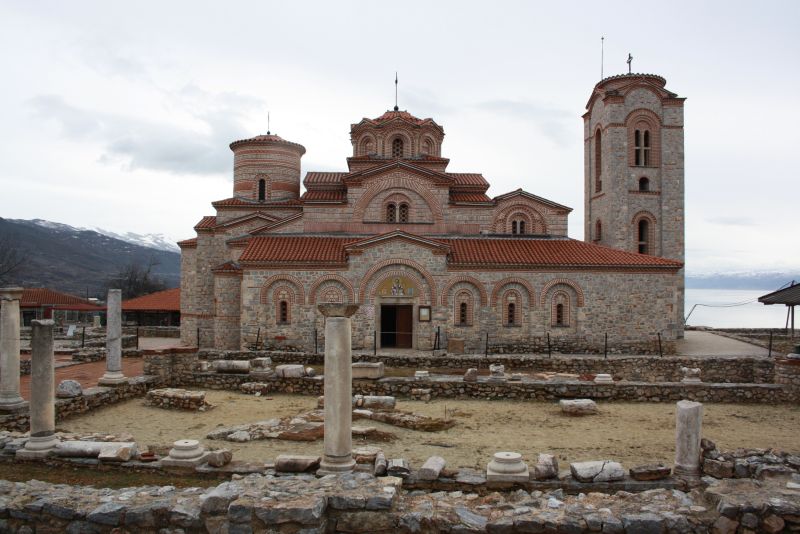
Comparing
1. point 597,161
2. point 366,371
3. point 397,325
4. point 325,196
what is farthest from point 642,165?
point 366,371

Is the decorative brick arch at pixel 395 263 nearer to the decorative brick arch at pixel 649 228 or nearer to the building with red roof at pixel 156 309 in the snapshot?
the decorative brick arch at pixel 649 228

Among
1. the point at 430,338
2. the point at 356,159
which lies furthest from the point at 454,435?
the point at 356,159

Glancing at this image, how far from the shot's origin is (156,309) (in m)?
35.7

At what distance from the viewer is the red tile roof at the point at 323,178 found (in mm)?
25875

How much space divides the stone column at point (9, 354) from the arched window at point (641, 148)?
937 inches

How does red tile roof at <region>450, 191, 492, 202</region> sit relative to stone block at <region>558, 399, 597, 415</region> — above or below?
above

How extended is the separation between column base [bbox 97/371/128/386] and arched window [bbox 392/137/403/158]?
16.1 m

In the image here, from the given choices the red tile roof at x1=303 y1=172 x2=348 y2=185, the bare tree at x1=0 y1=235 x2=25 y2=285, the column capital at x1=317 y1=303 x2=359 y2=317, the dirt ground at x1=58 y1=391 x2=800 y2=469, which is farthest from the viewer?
the bare tree at x1=0 y1=235 x2=25 y2=285

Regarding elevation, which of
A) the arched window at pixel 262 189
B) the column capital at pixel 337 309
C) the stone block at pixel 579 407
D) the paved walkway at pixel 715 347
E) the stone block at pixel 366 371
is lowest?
the stone block at pixel 579 407

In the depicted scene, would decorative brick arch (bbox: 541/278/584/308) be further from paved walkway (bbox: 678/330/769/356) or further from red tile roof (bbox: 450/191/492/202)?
red tile roof (bbox: 450/191/492/202)

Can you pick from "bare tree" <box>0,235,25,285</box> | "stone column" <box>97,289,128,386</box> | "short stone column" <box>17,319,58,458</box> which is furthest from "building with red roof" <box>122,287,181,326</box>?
"short stone column" <box>17,319,58,458</box>

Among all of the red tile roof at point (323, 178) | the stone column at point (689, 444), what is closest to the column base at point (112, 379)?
the stone column at point (689, 444)

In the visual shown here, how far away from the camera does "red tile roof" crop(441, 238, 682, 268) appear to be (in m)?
22.0

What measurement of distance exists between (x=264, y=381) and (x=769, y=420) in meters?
11.7
